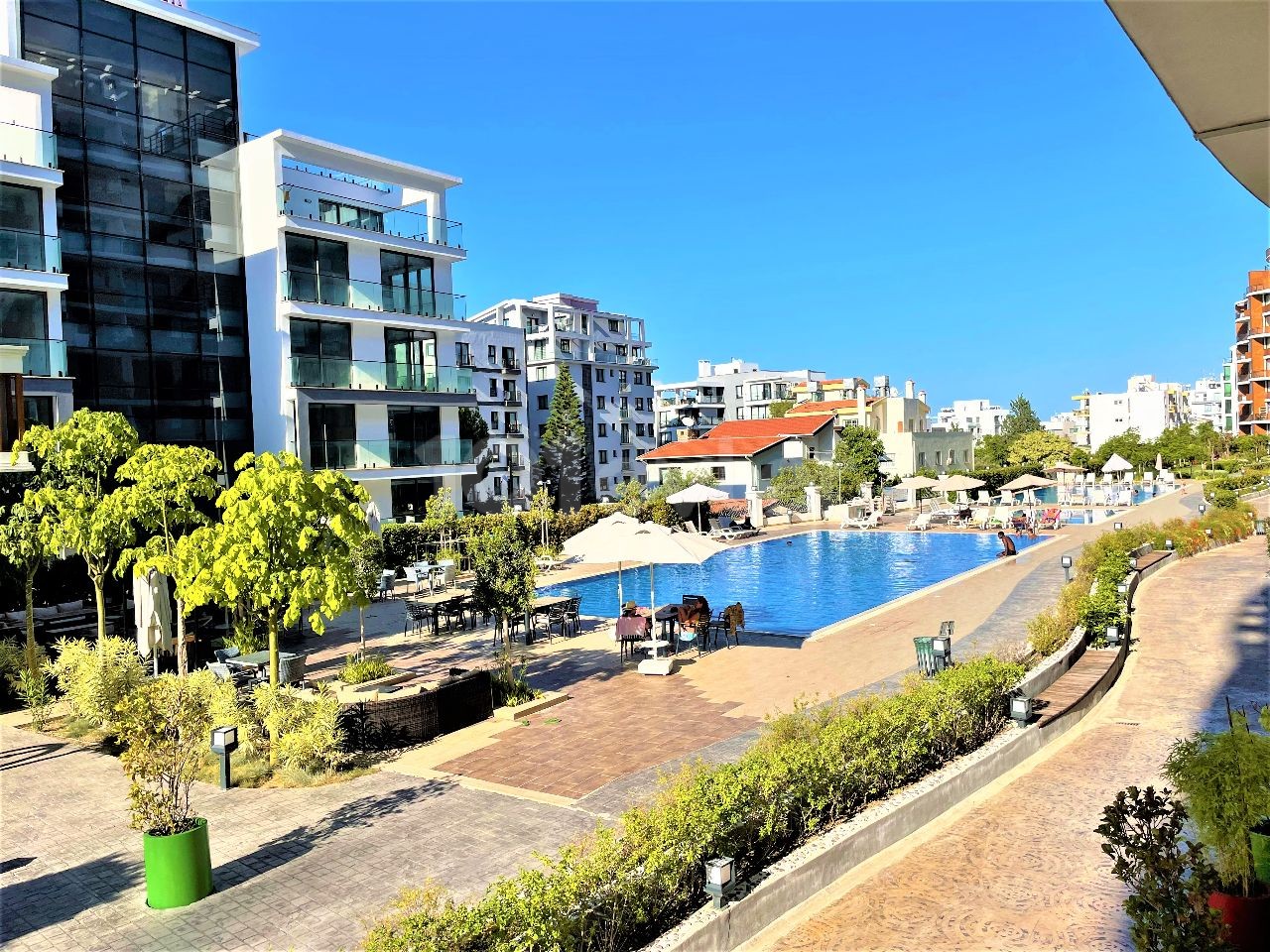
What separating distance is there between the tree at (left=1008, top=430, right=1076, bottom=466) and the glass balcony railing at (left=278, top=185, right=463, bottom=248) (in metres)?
48.2

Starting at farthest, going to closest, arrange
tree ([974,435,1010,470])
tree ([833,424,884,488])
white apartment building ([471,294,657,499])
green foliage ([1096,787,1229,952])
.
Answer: tree ([974,435,1010,470]) < white apartment building ([471,294,657,499]) < tree ([833,424,884,488]) < green foliage ([1096,787,1229,952])

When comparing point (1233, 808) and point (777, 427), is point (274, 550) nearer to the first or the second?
point (1233, 808)

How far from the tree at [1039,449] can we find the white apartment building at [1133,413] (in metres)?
71.6

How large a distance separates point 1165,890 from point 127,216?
25251 mm

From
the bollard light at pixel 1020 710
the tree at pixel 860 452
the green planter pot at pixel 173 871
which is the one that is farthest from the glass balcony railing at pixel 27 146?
the tree at pixel 860 452

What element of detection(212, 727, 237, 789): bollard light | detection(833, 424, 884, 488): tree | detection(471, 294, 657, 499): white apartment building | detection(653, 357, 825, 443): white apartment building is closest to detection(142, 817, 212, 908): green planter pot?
detection(212, 727, 237, 789): bollard light

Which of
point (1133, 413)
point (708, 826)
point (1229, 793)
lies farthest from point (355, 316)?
point (1133, 413)

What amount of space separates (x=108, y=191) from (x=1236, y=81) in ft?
83.0

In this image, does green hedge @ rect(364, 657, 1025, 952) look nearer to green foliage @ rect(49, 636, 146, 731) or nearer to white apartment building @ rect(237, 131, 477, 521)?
green foliage @ rect(49, 636, 146, 731)

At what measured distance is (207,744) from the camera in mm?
11000

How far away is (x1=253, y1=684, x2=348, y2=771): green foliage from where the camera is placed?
10406mm

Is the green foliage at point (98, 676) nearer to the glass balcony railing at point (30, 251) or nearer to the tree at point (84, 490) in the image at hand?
the tree at point (84, 490)

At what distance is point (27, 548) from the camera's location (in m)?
13.3

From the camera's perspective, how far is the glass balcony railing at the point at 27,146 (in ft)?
64.4
